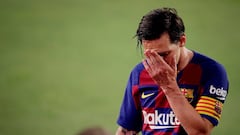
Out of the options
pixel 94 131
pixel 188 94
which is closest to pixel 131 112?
pixel 188 94

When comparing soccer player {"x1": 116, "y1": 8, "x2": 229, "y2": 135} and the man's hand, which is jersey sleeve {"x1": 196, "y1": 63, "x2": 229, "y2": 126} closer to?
soccer player {"x1": 116, "y1": 8, "x2": 229, "y2": 135}

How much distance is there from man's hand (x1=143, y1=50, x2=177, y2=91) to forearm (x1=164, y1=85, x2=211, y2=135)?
0.03m

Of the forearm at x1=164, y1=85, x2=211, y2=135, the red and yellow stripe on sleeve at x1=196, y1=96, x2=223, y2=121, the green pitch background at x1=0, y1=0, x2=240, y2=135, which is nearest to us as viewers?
the forearm at x1=164, y1=85, x2=211, y2=135

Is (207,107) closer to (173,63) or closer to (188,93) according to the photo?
(188,93)

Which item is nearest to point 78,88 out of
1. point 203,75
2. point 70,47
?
point 70,47

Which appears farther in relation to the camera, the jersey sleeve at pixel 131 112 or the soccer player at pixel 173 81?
the jersey sleeve at pixel 131 112

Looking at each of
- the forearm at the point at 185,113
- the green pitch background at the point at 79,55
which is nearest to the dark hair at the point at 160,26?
the forearm at the point at 185,113

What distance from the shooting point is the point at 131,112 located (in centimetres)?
241

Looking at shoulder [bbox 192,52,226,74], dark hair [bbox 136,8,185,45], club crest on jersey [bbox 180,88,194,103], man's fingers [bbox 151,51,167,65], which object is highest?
dark hair [bbox 136,8,185,45]

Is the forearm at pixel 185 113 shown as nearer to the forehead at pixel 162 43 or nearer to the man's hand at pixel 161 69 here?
the man's hand at pixel 161 69

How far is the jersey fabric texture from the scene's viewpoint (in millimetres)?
2219

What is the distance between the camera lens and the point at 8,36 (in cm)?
466

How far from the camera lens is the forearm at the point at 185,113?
6.87 feet

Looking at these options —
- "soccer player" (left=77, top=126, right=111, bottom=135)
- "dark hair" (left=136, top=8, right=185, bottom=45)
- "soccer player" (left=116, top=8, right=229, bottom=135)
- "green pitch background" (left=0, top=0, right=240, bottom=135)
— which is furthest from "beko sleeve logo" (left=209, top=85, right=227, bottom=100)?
"green pitch background" (left=0, top=0, right=240, bottom=135)
